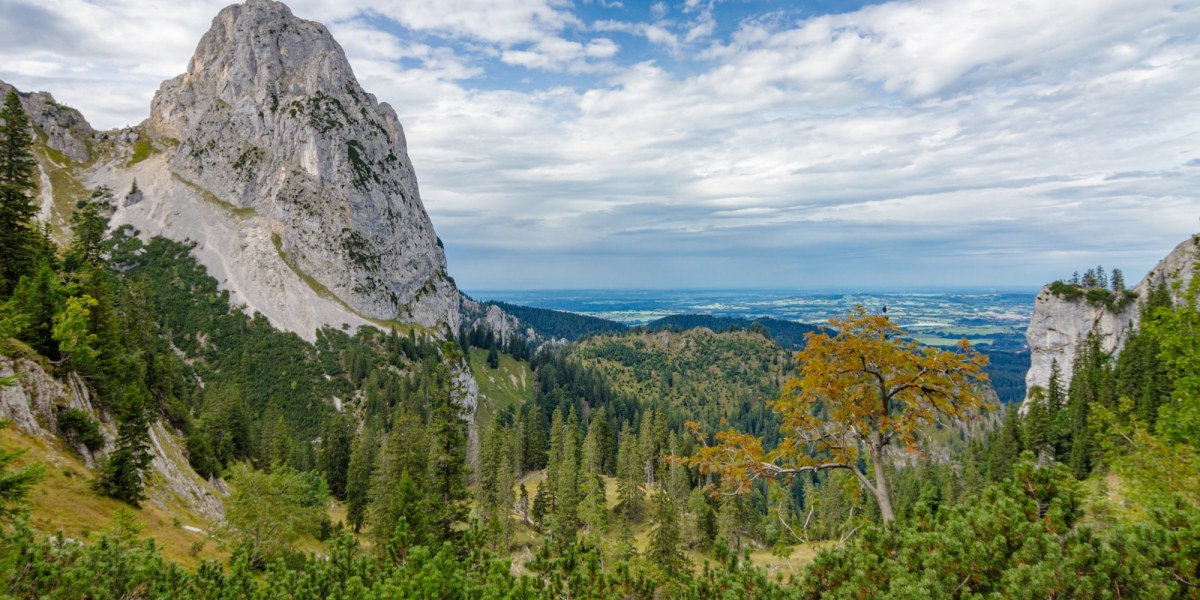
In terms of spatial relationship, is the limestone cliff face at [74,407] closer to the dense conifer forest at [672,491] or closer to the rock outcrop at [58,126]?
the dense conifer forest at [672,491]

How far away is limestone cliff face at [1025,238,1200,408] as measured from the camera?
131 metres

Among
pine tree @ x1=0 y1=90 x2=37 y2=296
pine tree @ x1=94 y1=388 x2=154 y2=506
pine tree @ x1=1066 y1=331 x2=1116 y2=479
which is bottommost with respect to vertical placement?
pine tree @ x1=1066 y1=331 x2=1116 y2=479

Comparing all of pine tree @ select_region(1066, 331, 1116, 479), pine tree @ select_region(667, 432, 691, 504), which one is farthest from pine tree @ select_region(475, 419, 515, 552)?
pine tree @ select_region(1066, 331, 1116, 479)

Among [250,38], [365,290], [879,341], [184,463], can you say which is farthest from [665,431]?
[250,38]

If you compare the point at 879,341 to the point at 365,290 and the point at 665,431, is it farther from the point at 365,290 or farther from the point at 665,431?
the point at 365,290

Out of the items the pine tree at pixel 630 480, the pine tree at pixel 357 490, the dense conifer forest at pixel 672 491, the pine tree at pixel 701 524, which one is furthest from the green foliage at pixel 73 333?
the pine tree at pixel 701 524

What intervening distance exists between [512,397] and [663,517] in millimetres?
137377

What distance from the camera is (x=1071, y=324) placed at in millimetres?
152500

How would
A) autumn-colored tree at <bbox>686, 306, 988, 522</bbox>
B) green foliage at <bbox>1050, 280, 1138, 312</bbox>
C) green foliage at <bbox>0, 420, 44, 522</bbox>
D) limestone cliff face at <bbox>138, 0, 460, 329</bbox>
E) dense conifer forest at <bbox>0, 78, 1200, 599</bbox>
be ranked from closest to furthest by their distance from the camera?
dense conifer forest at <bbox>0, 78, 1200, 599</bbox>
green foliage at <bbox>0, 420, 44, 522</bbox>
autumn-colored tree at <bbox>686, 306, 988, 522</bbox>
green foliage at <bbox>1050, 280, 1138, 312</bbox>
limestone cliff face at <bbox>138, 0, 460, 329</bbox>

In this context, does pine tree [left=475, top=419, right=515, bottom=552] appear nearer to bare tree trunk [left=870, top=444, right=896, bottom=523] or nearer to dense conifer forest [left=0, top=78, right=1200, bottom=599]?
dense conifer forest [left=0, top=78, right=1200, bottom=599]

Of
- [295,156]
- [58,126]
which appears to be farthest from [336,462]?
[58,126]

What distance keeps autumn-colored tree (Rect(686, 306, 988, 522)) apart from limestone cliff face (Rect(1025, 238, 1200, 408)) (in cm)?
16020

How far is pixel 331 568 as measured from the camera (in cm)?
1199

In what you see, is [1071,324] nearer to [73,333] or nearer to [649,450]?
[649,450]
